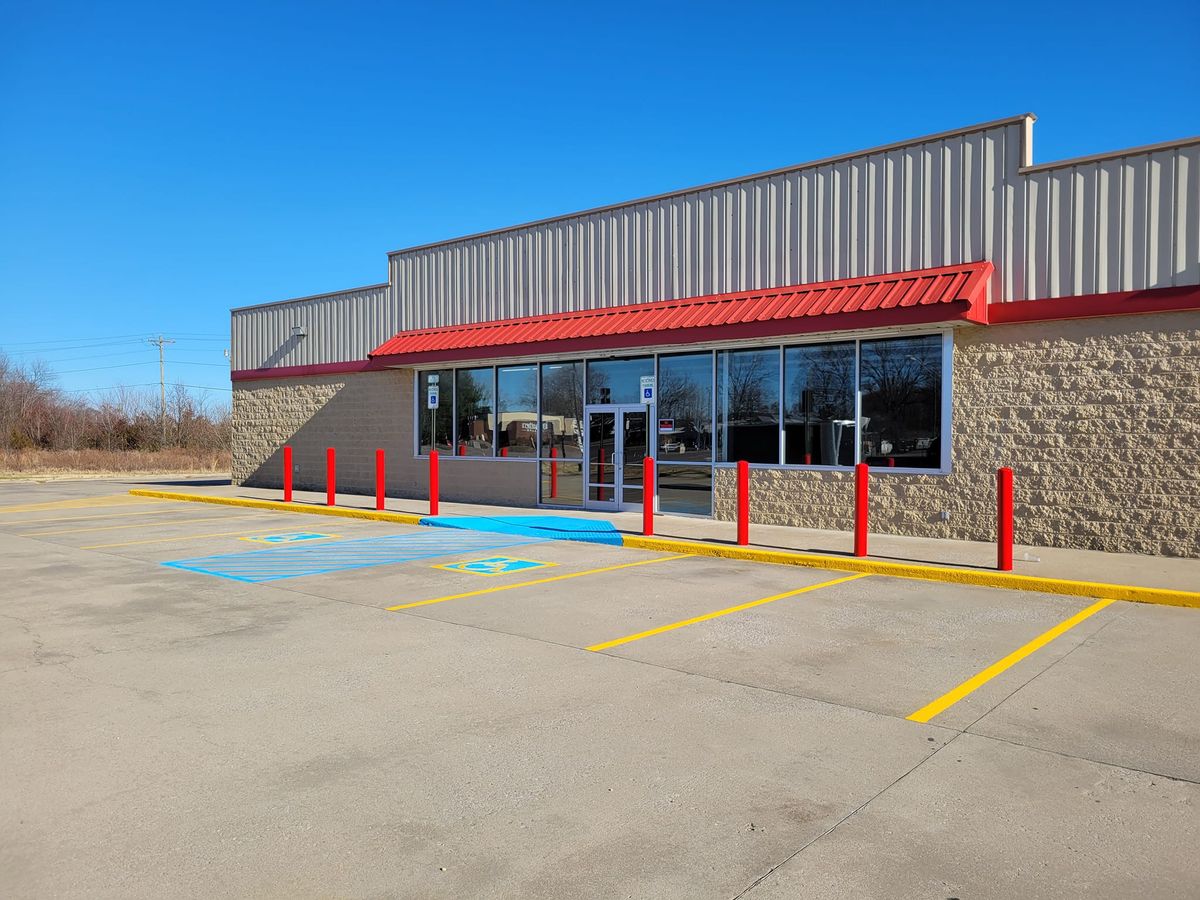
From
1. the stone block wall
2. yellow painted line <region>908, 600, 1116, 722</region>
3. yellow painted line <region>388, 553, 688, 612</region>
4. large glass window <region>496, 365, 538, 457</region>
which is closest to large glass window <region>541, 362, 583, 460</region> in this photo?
large glass window <region>496, 365, 538, 457</region>

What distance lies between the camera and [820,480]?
48.1 ft

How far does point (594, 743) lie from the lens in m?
4.92

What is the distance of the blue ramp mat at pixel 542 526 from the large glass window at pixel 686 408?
222 centimetres

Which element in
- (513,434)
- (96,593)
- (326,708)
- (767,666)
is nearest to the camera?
A: (326,708)

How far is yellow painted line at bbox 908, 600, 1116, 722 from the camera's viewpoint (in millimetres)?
5535

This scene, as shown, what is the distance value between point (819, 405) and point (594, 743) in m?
10.7

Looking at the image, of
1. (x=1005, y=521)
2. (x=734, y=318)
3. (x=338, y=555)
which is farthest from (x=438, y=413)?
(x=1005, y=521)

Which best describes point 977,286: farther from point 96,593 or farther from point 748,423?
point 96,593

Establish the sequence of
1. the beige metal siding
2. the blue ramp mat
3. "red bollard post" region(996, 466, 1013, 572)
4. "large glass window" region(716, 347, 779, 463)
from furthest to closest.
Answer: the beige metal siding
"large glass window" region(716, 347, 779, 463)
the blue ramp mat
"red bollard post" region(996, 466, 1013, 572)

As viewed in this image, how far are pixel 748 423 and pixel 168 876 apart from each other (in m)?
13.0

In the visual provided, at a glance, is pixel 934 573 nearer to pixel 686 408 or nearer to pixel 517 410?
pixel 686 408

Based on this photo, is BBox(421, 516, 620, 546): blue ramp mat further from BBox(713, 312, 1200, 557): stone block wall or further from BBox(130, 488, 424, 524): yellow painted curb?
BBox(713, 312, 1200, 557): stone block wall

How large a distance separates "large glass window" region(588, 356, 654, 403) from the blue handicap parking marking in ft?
13.7

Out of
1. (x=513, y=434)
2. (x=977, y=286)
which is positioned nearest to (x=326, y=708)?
(x=977, y=286)
